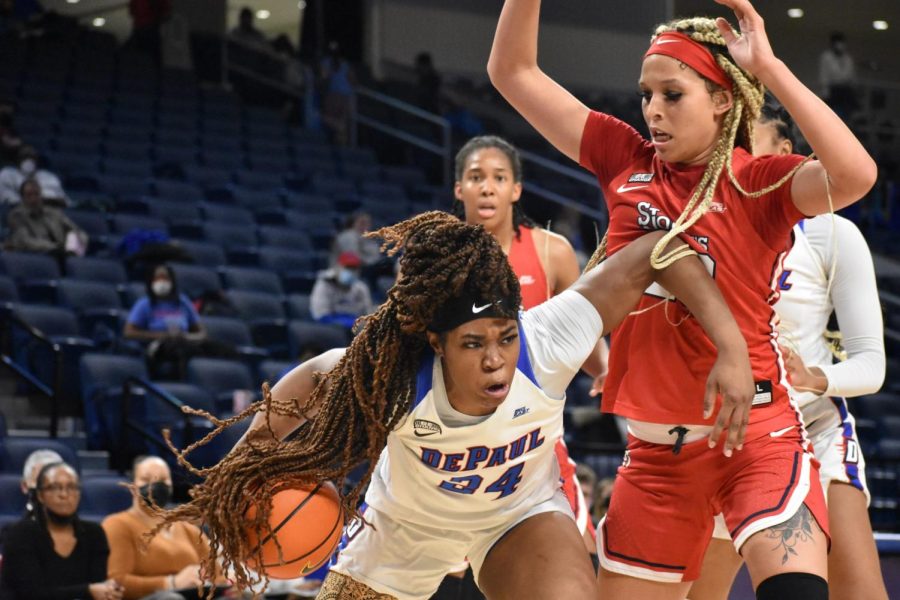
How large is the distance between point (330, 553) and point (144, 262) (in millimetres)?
7408

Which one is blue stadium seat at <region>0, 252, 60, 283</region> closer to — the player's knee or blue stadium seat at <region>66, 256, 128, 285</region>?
blue stadium seat at <region>66, 256, 128, 285</region>

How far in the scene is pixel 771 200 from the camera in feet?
10.4

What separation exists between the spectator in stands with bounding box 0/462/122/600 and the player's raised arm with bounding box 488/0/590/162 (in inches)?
147

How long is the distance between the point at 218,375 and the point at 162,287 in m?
0.81

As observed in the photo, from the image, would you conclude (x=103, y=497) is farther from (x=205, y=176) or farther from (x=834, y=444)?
(x=205, y=176)

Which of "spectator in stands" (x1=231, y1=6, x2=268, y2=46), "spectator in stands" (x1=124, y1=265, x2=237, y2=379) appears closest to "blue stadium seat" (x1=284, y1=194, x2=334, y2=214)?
"spectator in stands" (x1=124, y1=265, x2=237, y2=379)

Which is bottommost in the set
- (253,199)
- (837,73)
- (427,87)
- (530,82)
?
(253,199)

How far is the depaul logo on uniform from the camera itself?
3.23 meters

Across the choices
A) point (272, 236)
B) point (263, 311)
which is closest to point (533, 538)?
point (263, 311)

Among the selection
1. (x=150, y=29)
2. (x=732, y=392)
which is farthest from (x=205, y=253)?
(x=732, y=392)

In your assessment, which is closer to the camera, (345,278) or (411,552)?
(411,552)

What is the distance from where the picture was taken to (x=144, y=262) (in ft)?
34.0

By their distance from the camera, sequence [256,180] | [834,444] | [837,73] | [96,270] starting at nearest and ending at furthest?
[834,444], [96,270], [256,180], [837,73]

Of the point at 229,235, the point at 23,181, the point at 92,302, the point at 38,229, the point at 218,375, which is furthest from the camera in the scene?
the point at 229,235
